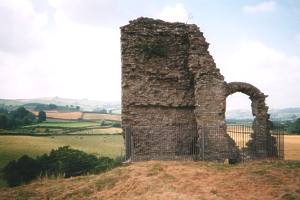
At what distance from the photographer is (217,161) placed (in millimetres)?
15703

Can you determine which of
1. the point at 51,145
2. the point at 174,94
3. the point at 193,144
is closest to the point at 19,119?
the point at 51,145

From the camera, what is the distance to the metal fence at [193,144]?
15.8m

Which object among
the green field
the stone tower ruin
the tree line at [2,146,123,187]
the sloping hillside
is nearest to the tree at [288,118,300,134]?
the green field

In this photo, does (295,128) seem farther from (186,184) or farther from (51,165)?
(186,184)

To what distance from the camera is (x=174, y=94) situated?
17.1m

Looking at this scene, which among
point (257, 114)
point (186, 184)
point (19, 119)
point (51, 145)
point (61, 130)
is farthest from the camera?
point (19, 119)

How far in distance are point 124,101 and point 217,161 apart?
5.04 m

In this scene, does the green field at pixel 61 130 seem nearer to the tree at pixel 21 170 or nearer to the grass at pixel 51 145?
the grass at pixel 51 145

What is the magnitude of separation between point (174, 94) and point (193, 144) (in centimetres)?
258

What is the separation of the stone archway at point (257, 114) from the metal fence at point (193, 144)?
5 cm

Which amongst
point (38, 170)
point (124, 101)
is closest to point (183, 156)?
point (124, 101)

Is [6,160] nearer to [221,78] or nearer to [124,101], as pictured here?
[124,101]

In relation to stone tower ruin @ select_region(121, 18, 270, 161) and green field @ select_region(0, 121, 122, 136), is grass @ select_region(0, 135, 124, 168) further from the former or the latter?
stone tower ruin @ select_region(121, 18, 270, 161)

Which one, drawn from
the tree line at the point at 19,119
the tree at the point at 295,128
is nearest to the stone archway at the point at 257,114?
the tree at the point at 295,128
